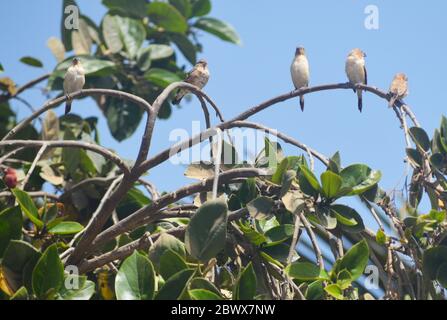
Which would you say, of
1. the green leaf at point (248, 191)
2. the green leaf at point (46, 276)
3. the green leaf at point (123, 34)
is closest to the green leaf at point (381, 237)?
the green leaf at point (248, 191)

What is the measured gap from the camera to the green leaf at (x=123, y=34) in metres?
6.51

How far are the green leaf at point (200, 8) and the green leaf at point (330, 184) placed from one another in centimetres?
387

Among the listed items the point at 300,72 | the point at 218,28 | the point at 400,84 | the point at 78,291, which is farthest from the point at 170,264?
the point at 218,28

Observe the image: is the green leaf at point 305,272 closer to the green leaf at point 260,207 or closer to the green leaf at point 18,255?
the green leaf at point 260,207

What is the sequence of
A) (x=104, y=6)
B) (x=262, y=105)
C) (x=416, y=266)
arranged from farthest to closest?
(x=104, y=6)
(x=262, y=105)
(x=416, y=266)

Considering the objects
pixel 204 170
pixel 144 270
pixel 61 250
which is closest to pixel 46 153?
pixel 61 250

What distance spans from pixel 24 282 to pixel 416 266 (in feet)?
5.42

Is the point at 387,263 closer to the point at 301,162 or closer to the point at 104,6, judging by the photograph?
the point at 301,162

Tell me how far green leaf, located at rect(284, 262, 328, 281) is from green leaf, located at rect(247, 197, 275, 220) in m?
0.26

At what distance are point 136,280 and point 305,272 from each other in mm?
715

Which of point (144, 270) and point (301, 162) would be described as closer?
point (144, 270)

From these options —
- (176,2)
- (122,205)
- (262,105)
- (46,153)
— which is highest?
(176,2)
